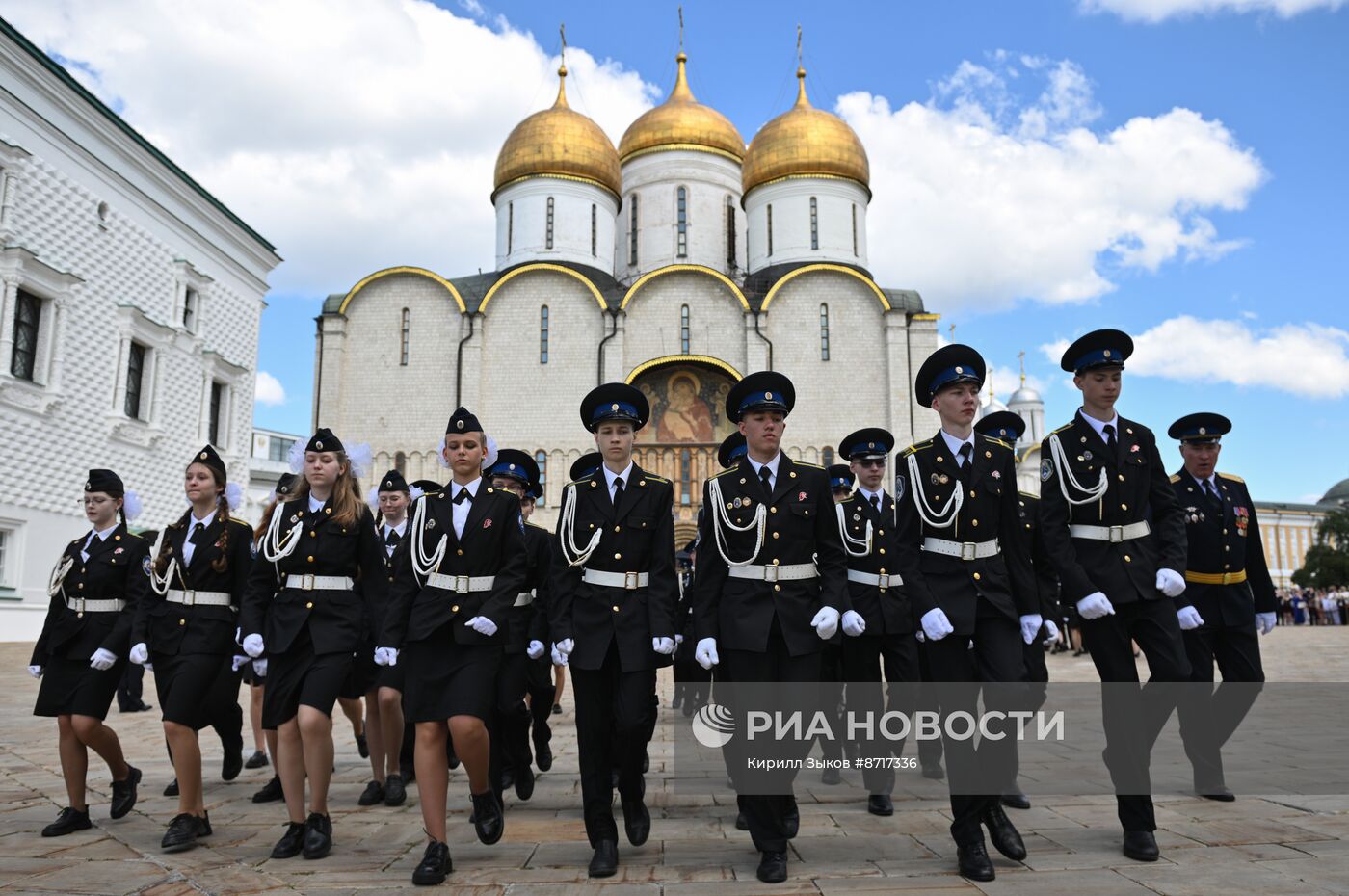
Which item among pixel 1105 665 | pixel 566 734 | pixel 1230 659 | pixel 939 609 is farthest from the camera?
pixel 566 734

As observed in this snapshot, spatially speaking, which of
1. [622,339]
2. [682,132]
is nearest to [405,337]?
[622,339]

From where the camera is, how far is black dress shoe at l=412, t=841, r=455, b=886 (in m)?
3.56

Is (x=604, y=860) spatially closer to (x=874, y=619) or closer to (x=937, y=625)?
(x=937, y=625)

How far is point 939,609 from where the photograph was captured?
3836 mm

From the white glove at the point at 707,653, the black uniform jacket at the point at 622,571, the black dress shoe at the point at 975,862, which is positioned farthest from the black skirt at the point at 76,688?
the black dress shoe at the point at 975,862

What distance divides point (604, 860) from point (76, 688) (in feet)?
9.63

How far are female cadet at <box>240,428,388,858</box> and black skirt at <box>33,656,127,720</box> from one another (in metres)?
1.01

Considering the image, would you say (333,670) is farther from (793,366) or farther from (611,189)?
(611,189)

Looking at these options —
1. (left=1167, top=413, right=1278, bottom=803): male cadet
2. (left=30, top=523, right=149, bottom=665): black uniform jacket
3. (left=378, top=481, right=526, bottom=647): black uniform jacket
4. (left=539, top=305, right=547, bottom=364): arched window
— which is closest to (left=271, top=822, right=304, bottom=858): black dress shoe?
(left=378, top=481, right=526, bottom=647): black uniform jacket

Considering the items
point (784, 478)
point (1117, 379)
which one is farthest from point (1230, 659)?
point (784, 478)

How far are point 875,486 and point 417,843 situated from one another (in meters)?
3.49

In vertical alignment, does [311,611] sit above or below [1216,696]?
above

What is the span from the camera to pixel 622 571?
13.4 ft

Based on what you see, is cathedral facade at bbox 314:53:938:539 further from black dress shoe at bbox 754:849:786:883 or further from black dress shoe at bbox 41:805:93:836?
black dress shoe at bbox 754:849:786:883
